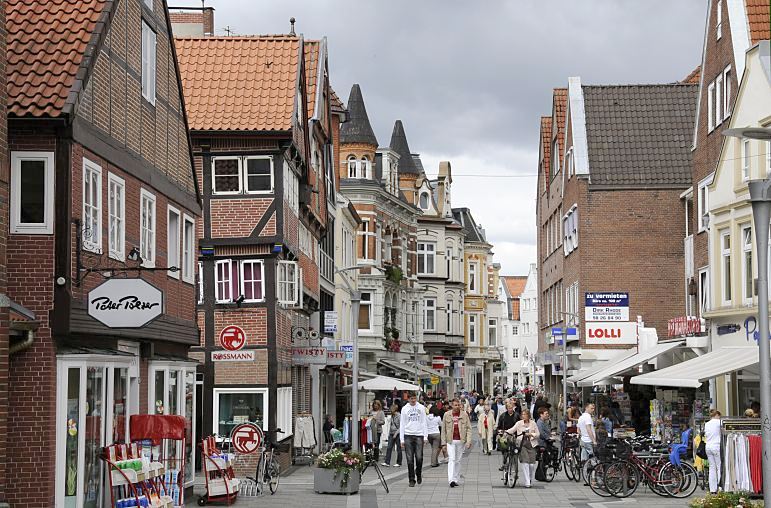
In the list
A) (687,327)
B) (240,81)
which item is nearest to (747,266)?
(687,327)

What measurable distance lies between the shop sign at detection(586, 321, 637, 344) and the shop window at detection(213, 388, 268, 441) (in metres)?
18.4

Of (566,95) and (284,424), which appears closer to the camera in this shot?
(284,424)

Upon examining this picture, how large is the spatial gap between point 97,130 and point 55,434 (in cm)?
430

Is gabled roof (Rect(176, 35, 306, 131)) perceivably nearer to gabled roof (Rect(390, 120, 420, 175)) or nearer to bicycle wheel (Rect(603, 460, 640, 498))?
bicycle wheel (Rect(603, 460, 640, 498))

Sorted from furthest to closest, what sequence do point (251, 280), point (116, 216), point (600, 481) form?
point (251, 280) < point (600, 481) < point (116, 216)

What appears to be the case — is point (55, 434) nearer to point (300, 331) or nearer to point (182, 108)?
point (182, 108)

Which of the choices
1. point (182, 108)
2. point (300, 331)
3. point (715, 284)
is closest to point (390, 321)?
point (300, 331)

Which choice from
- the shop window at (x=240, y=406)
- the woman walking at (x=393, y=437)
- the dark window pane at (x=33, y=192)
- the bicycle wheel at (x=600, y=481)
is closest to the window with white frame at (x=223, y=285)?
the shop window at (x=240, y=406)

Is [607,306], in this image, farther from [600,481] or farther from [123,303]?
[123,303]

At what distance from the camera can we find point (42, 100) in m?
16.7

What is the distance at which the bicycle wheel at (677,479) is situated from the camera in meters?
23.6

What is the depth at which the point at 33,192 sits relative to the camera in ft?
55.3

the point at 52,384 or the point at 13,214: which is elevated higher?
the point at 13,214

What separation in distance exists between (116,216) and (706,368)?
1327 centimetres
